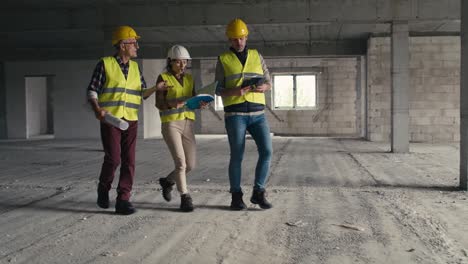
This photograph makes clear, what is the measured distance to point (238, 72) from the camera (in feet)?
15.7

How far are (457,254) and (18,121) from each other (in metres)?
20.6

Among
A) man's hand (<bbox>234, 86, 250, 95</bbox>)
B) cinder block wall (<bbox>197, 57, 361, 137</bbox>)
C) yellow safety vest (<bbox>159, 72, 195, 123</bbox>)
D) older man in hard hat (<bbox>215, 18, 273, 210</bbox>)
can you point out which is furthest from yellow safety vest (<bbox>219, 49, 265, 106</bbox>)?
cinder block wall (<bbox>197, 57, 361, 137</bbox>)

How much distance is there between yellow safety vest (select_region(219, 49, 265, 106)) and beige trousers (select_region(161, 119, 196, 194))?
1.73ft

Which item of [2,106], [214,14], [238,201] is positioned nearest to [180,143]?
[238,201]

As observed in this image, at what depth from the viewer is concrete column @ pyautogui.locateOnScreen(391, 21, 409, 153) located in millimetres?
12477

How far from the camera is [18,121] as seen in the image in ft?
68.1

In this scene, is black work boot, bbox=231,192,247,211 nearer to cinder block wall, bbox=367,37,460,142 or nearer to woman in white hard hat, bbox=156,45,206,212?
woman in white hard hat, bbox=156,45,206,212

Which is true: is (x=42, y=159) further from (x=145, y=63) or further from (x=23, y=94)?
(x=23, y=94)

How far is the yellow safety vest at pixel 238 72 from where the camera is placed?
4.78 metres

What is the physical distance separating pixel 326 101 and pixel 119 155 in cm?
1914

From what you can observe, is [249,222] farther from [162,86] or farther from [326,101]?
[326,101]

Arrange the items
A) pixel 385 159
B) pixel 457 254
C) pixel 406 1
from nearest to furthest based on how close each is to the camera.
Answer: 1. pixel 457 254
2. pixel 385 159
3. pixel 406 1

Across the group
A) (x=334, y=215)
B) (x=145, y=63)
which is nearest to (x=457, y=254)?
(x=334, y=215)

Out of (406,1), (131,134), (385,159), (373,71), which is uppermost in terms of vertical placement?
(406,1)
